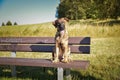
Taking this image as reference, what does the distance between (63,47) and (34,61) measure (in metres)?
0.69

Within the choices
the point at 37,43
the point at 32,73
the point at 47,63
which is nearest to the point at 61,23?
the point at 47,63

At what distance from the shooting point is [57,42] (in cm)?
486

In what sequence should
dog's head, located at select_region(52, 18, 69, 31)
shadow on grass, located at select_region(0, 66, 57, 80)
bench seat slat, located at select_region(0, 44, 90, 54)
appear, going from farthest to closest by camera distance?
shadow on grass, located at select_region(0, 66, 57, 80) < bench seat slat, located at select_region(0, 44, 90, 54) < dog's head, located at select_region(52, 18, 69, 31)

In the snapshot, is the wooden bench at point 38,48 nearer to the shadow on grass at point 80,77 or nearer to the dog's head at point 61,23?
the shadow on grass at point 80,77

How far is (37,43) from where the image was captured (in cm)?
618

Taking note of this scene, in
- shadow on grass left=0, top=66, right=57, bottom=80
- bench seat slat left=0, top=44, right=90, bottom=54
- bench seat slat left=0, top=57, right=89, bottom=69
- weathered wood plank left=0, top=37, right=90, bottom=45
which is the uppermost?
weathered wood plank left=0, top=37, right=90, bottom=45

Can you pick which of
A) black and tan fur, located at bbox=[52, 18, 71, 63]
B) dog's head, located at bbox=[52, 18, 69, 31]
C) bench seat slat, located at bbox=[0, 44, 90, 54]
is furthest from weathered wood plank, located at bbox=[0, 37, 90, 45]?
dog's head, located at bbox=[52, 18, 69, 31]

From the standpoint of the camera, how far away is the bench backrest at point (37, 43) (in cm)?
554

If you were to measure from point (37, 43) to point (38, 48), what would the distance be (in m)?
0.19

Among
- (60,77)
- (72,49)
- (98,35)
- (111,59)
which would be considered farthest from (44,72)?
(98,35)

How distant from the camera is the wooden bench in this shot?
4.79 m

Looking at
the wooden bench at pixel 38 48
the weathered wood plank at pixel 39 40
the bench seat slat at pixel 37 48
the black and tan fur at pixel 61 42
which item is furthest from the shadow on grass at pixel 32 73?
the black and tan fur at pixel 61 42

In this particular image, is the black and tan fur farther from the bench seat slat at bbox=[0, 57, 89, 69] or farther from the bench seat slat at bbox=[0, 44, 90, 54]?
the bench seat slat at bbox=[0, 44, 90, 54]

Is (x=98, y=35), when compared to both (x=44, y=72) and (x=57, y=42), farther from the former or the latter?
(x=57, y=42)
